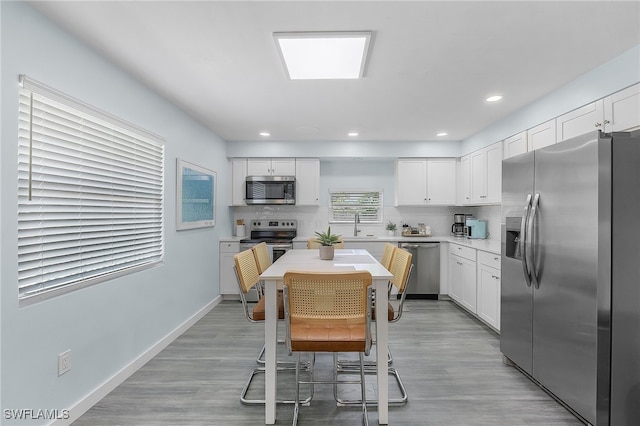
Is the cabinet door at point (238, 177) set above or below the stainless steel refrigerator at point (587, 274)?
above

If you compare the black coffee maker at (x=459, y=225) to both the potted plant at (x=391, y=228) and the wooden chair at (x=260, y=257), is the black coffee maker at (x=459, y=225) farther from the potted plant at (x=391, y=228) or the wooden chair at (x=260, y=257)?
the wooden chair at (x=260, y=257)

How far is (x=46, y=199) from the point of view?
6.05 feet

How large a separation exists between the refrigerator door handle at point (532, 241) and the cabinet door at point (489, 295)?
1.08 meters

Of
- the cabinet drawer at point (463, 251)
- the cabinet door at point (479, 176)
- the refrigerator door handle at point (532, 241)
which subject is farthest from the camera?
the cabinet door at point (479, 176)

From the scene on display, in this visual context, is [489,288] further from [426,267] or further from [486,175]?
[486,175]

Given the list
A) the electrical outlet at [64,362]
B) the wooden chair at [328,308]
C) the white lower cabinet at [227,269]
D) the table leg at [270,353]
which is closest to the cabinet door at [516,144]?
the wooden chair at [328,308]

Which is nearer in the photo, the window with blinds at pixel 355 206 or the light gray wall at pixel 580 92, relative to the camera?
the light gray wall at pixel 580 92

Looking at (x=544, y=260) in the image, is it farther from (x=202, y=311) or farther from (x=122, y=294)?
(x=202, y=311)

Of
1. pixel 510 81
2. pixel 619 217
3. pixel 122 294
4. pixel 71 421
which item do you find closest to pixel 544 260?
pixel 619 217

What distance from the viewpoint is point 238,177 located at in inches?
204

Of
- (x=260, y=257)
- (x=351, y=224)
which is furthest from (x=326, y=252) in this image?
(x=351, y=224)

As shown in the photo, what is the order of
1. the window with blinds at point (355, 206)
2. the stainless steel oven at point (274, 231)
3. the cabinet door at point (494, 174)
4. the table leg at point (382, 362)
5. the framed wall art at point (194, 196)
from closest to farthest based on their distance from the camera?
1. the table leg at point (382, 362)
2. the framed wall art at point (194, 196)
3. the cabinet door at point (494, 174)
4. the stainless steel oven at point (274, 231)
5. the window with blinds at point (355, 206)

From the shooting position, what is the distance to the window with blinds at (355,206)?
5586 millimetres

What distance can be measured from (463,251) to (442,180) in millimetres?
1347
